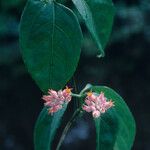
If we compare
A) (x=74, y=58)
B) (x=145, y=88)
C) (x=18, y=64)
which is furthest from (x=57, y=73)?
(x=145, y=88)

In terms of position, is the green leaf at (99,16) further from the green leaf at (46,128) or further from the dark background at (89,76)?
the dark background at (89,76)

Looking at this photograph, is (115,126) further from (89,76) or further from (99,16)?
(89,76)

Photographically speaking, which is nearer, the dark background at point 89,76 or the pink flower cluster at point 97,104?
the pink flower cluster at point 97,104

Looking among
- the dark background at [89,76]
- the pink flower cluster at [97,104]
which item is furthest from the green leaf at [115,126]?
the dark background at [89,76]

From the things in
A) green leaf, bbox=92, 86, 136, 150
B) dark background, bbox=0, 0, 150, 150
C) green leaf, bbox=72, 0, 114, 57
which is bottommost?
dark background, bbox=0, 0, 150, 150

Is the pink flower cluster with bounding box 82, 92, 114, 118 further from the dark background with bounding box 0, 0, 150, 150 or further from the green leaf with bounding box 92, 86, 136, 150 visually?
the dark background with bounding box 0, 0, 150, 150

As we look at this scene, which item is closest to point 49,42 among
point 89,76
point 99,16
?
point 99,16

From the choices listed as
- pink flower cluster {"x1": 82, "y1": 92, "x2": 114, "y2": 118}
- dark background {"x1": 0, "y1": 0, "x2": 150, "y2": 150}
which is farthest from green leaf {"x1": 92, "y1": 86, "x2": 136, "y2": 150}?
dark background {"x1": 0, "y1": 0, "x2": 150, "y2": 150}
